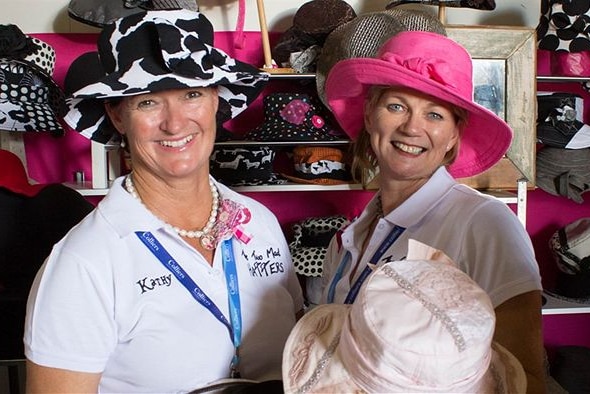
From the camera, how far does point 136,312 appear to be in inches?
42.4

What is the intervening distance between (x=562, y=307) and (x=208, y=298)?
1.93m

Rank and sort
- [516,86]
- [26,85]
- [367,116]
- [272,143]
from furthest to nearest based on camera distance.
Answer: [516,86]
[272,143]
[26,85]
[367,116]

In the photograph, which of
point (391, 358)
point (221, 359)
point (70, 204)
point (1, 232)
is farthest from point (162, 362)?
point (1, 232)

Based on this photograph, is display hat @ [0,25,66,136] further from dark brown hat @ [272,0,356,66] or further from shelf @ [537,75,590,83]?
shelf @ [537,75,590,83]

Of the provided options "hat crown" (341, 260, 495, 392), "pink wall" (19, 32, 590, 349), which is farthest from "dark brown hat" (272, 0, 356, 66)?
A: "hat crown" (341, 260, 495, 392)

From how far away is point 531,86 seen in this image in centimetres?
247

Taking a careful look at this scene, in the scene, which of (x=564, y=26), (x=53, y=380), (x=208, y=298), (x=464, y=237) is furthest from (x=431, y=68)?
(x=564, y=26)

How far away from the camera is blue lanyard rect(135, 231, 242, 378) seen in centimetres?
113

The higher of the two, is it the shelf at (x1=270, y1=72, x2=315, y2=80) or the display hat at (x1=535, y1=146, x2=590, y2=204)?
the shelf at (x1=270, y1=72, x2=315, y2=80)

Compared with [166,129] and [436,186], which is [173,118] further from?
[436,186]

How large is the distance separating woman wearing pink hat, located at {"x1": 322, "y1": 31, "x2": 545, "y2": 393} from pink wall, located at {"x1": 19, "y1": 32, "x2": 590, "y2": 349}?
1.23 metres

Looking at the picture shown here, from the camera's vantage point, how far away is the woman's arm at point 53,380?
0.99 m

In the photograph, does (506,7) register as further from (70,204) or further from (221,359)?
(221,359)

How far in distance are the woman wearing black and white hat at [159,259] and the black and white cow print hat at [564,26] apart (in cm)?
168
